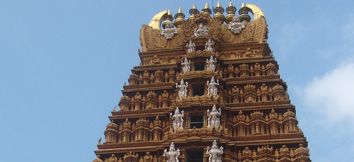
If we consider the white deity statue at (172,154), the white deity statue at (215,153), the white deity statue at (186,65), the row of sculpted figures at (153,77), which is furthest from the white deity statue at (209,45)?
the white deity statue at (172,154)

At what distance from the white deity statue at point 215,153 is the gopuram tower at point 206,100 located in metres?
0.06

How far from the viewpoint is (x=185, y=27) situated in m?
45.5

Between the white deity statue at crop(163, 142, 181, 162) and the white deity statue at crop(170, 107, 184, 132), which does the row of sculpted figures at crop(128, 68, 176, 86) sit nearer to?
the white deity statue at crop(170, 107, 184, 132)

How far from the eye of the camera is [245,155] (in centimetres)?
3556

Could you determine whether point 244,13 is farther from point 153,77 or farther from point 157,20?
point 153,77

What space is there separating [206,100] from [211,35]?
722 centimetres

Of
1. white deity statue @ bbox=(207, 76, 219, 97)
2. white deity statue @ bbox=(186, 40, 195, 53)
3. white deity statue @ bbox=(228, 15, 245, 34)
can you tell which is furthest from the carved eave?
white deity statue @ bbox=(207, 76, 219, 97)

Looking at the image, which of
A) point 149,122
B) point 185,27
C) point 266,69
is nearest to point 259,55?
point 266,69

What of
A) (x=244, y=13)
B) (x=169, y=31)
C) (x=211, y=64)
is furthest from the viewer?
(x=244, y=13)

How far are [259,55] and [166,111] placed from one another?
807 centimetres

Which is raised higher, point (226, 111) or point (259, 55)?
point (259, 55)

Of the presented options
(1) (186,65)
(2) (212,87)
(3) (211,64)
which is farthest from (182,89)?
(3) (211,64)

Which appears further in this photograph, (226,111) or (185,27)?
(185,27)

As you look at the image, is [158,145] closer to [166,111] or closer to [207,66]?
[166,111]
